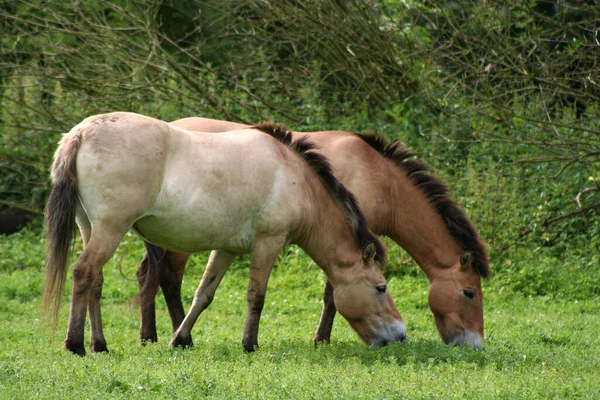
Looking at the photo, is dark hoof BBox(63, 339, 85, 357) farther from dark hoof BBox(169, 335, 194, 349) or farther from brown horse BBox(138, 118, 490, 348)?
brown horse BBox(138, 118, 490, 348)

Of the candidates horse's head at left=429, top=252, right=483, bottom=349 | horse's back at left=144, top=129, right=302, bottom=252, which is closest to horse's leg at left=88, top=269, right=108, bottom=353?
horse's back at left=144, top=129, right=302, bottom=252

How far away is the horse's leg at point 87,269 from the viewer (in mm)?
5789

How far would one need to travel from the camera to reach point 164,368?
5.33 metres

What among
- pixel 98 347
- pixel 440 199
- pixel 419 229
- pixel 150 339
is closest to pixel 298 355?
pixel 98 347

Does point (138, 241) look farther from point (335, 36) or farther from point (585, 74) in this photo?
point (585, 74)

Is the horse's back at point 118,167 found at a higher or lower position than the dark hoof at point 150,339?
higher

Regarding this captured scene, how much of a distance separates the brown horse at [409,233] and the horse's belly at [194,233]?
109cm

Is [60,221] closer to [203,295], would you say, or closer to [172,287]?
[203,295]

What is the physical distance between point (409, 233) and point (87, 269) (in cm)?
305

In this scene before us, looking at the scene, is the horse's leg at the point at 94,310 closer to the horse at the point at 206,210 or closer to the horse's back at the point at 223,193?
the horse at the point at 206,210

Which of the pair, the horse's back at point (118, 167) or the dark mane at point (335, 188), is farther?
the dark mane at point (335, 188)

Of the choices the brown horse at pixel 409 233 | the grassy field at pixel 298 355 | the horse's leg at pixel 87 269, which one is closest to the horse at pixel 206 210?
the horse's leg at pixel 87 269

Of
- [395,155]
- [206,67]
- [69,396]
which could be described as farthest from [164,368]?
[206,67]

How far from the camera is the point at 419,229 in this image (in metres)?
7.60
